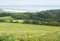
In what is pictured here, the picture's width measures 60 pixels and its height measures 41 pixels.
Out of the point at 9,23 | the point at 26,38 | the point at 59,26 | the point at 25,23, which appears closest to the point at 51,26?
the point at 59,26

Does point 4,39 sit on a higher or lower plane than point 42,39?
higher

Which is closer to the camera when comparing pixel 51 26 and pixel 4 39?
pixel 4 39

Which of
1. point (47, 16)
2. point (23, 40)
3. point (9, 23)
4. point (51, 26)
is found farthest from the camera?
point (47, 16)

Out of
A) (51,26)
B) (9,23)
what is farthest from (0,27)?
(51,26)

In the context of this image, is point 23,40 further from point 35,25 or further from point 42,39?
point 35,25

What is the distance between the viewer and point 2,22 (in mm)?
28609

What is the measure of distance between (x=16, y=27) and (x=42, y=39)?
28.7 feet

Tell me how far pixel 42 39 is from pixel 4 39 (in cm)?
528

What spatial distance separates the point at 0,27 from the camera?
26.0m

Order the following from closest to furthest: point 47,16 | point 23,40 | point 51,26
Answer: point 23,40 → point 51,26 → point 47,16

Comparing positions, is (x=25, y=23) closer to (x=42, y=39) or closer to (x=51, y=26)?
(x=51, y=26)

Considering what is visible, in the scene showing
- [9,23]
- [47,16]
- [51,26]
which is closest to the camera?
[51,26]

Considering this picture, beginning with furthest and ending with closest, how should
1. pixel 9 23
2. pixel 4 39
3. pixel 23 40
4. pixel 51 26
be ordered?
pixel 9 23
pixel 51 26
pixel 23 40
pixel 4 39

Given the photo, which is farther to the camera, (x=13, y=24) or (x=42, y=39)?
(x=13, y=24)
